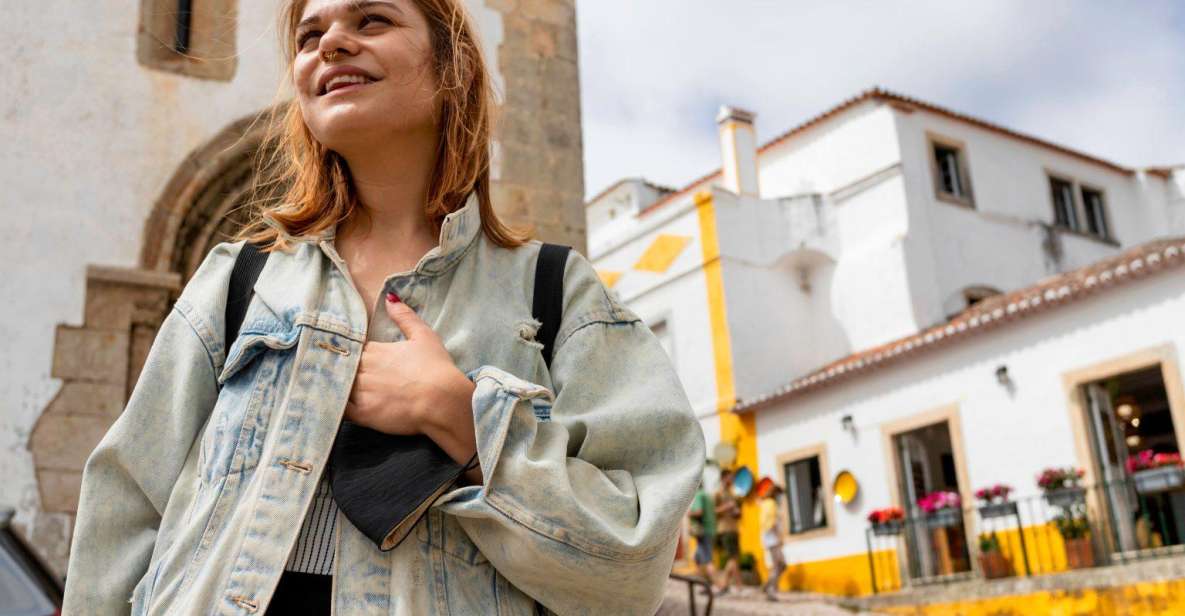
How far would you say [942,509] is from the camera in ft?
48.3

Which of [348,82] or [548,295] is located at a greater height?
[348,82]

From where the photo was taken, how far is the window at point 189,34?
249 inches

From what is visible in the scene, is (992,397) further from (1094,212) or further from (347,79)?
(347,79)

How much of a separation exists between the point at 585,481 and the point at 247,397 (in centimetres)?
45

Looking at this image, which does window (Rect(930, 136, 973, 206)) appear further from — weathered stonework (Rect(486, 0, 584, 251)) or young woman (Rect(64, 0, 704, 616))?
young woman (Rect(64, 0, 704, 616))

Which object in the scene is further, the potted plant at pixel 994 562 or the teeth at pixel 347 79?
the potted plant at pixel 994 562

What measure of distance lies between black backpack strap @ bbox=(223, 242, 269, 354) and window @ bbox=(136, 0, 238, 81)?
5.17 metres

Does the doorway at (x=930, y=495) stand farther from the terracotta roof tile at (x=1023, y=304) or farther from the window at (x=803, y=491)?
the window at (x=803, y=491)

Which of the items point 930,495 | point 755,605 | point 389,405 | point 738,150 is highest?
point 738,150

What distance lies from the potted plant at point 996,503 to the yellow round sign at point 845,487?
2.48 metres

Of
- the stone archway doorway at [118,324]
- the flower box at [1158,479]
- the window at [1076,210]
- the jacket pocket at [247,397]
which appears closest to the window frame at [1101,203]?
the window at [1076,210]

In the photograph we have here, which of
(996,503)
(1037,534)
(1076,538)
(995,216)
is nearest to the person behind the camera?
(1076,538)

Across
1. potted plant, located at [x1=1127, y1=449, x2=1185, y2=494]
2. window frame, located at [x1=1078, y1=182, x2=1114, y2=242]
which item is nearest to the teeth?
potted plant, located at [x1=1127, y1=449, x2=1185, y2=494]

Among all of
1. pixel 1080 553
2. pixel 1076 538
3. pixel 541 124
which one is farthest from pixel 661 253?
pixel 541 124
